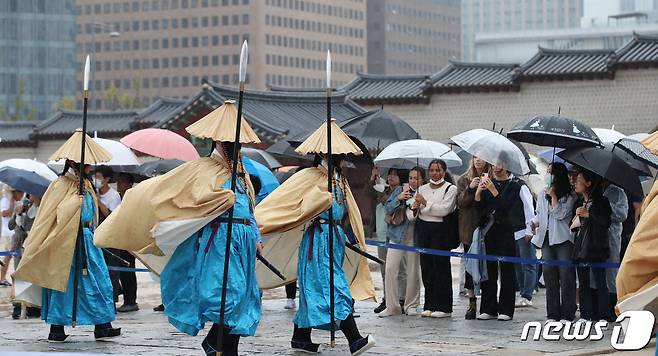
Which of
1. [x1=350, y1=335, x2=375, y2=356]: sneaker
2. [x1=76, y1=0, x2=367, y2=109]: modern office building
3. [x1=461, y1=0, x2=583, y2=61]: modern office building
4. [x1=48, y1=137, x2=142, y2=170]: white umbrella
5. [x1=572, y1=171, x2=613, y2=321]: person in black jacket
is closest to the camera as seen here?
[x1=350, y1=335, x2=375, y2=356]: sneaker

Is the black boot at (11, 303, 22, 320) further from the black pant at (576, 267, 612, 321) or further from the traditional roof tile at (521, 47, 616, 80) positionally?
the traditional roof tile at (521, 47, 616, 80)

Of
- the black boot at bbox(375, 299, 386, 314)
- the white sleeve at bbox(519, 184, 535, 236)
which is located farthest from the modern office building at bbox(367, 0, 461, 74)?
the white sleeve at bbox(519, 184, 535, 236)

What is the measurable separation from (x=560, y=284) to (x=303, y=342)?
352 cm

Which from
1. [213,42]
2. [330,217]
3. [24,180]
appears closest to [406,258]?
[330,217]

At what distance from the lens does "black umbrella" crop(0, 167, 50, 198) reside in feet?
52.4

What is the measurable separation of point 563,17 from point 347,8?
63.6 meters

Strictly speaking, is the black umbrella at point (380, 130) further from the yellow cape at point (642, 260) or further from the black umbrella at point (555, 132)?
the yellow cape at point (642, 260)

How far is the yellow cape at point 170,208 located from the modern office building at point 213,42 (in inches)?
4327

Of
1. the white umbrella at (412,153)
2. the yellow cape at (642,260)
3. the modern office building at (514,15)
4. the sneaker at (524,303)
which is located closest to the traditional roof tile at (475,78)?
the sneaker at (524,303)

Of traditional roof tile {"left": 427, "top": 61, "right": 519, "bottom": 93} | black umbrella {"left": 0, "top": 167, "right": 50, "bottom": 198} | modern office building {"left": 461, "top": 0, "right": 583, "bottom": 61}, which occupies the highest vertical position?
modern office building {"left": 461, "top": 0, "right": 583, "bottom": 61}

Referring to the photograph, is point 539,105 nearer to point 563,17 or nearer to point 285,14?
point 285,14

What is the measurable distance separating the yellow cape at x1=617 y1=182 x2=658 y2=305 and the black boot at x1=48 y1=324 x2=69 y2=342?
622 cm

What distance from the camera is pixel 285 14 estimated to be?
125000 millimetres

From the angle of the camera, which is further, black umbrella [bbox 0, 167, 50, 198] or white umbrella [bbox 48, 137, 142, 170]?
black umbrella [bbox 0, 167, 50, 198]
